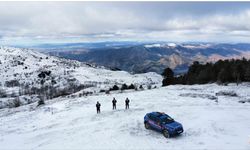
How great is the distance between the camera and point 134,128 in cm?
2938

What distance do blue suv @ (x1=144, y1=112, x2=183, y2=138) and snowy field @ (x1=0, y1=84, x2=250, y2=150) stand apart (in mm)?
628

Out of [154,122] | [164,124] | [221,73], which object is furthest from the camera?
[221,73]

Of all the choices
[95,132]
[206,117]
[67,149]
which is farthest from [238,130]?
[67,149]

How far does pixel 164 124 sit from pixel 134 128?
15.7 feet

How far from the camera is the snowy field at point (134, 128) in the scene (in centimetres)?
2420

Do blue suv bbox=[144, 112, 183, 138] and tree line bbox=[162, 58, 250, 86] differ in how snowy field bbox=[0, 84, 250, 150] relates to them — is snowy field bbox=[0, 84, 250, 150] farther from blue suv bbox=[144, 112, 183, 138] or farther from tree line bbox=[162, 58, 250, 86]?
tree line bbox=[162, 58, 250, 86]

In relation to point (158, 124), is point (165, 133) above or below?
below

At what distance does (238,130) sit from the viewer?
89.1 ft

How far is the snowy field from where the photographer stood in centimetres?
2420

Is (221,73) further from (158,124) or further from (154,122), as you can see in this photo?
(158,124)

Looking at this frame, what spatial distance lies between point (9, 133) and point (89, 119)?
35.5ft

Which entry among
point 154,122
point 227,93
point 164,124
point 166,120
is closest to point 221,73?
point 227,93

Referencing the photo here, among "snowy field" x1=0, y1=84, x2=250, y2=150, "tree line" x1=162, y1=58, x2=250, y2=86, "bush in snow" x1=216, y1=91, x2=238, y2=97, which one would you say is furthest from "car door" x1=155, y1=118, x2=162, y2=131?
"tree line" x1=162, y1=58, x2=250, y2=86

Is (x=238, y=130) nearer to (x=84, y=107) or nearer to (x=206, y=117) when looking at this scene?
(x=206, y=117)
